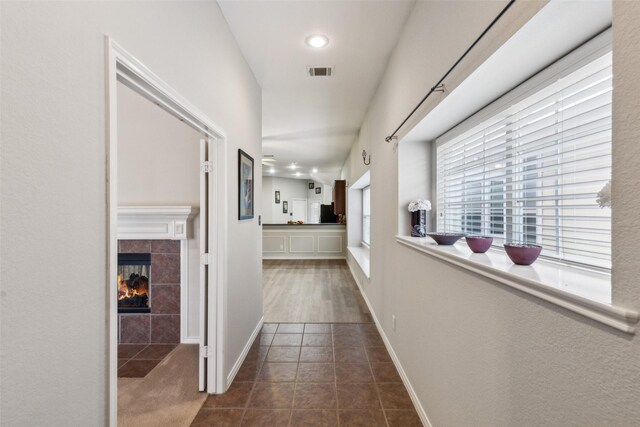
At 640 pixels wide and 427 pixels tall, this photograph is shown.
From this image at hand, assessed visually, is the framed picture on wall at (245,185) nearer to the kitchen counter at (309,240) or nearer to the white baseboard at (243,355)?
the white baseboard at (243,355)

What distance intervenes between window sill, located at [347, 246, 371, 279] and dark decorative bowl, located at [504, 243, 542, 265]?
2.77 m

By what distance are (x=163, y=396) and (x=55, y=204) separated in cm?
189

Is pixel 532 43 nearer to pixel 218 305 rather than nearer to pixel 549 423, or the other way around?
pixel 549 423

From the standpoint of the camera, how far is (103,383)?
35.9 inches

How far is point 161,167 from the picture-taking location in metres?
2.78

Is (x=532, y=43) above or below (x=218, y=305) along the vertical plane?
above

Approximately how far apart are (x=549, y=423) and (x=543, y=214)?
2.38ft

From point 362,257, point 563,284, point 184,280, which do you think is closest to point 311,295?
point 362,257

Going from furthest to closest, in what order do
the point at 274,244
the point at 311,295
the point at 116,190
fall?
the point at 274,244, the point at 311,295, the point at 116,190

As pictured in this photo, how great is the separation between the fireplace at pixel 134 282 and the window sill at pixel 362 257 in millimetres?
2568

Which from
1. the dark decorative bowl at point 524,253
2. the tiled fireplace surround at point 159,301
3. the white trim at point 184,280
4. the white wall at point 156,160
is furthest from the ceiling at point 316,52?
the tiled fireplace surround at point 159,301

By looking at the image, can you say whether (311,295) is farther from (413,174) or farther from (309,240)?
(309,240)

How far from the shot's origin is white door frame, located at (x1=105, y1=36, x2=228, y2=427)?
93 cm

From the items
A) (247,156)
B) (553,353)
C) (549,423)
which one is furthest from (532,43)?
(247,156)
